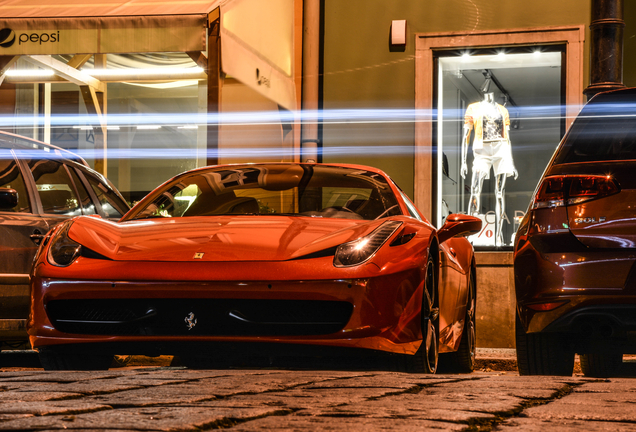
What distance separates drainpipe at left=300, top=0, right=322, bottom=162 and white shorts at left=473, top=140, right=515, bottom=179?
85.3 inches

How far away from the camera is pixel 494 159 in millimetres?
11672

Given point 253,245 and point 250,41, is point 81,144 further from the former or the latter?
point 253,245

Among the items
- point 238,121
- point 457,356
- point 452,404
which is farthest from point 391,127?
point 452,404

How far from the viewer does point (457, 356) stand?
19.8 ft

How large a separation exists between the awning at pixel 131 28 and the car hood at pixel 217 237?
14.5 feet

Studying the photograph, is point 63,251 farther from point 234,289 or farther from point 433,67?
point 433,67

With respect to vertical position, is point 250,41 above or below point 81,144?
above

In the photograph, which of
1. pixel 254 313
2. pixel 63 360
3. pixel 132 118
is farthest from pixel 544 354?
pixel 132 118

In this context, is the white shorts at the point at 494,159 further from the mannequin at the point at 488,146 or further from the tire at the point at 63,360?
the tire at the point at 63,360

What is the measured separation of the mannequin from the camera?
11586mm

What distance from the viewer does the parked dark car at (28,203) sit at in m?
5.62

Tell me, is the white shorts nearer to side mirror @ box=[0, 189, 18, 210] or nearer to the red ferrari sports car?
the red ferrari sports car

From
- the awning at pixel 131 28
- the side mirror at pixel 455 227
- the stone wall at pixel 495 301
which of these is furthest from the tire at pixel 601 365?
the awning at pixel 131 28

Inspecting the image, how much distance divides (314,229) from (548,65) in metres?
7.94
